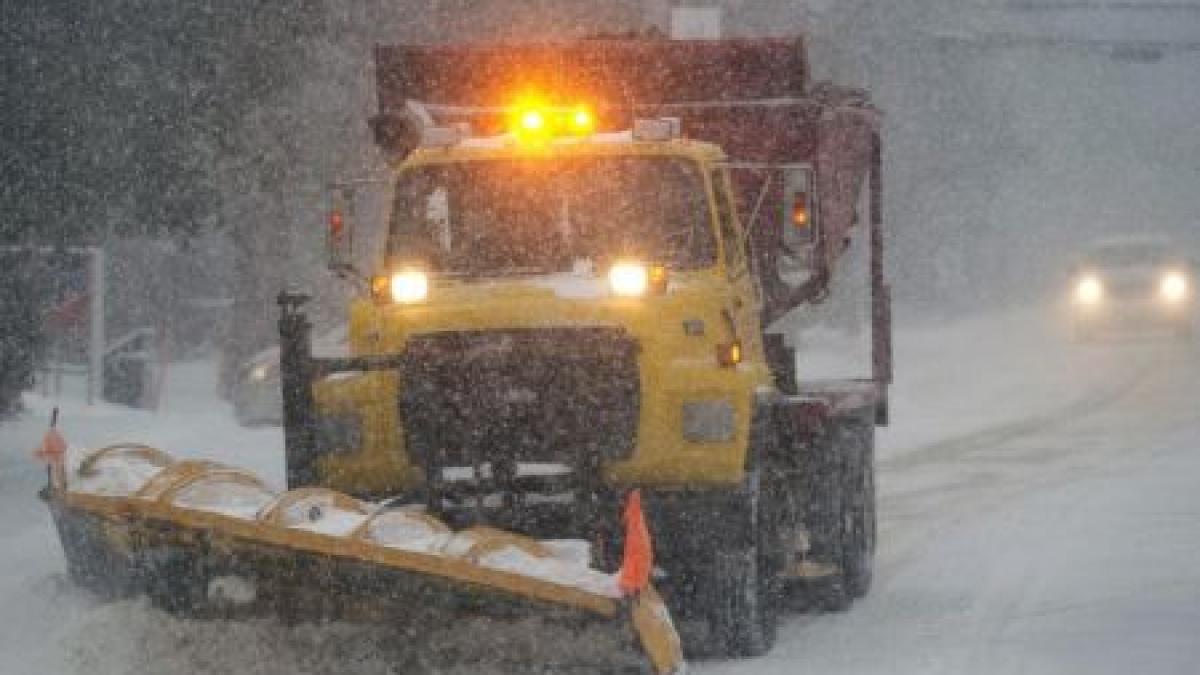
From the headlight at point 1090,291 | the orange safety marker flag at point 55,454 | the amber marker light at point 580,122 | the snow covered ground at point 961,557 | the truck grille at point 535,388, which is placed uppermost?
the amber marker light at point 580,122

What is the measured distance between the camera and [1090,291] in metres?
35.8

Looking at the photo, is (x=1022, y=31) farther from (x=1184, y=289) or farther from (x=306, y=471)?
(x=306, y=471)

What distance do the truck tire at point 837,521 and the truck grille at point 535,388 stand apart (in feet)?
7.01

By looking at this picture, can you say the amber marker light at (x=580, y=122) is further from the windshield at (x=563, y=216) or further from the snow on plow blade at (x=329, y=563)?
the snow on plow blade at (x=329, y=563)

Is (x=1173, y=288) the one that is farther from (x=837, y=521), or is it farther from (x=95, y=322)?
(x=837, y=521)

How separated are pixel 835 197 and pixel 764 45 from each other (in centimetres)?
103

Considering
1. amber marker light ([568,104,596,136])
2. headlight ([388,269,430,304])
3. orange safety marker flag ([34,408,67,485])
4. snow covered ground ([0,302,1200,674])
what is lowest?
snow covered ground ([0,302,1200,674])

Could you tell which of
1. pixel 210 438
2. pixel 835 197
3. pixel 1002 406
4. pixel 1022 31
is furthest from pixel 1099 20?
pixel 835 197

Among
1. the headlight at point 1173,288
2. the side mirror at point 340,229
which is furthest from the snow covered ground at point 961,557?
the headlight at point 1173,288

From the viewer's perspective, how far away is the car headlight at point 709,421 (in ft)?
33.9

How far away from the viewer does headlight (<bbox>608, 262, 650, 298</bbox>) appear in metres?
10.5

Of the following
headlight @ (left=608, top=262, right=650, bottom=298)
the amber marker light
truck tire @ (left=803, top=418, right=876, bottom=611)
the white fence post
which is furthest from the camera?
the white fence post

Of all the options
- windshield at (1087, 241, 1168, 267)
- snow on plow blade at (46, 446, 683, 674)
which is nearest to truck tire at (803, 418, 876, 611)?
snow on plow blade at (46, 446, 683, 674)

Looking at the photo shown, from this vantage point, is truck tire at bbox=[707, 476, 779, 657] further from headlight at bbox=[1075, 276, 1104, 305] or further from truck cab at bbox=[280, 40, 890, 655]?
headlight at bbox=[1075, 276, 1104, 305]
